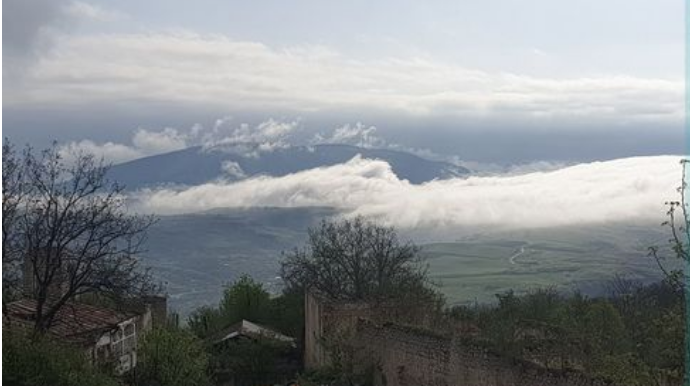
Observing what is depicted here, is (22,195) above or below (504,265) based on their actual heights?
above

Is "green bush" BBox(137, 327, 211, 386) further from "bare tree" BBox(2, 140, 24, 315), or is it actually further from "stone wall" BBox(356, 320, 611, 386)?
"bare tree" BBox(2, 140, 24, 315)

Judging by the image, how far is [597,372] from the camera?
16750mm

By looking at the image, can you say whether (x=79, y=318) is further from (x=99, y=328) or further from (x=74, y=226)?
(x=74, y=226)

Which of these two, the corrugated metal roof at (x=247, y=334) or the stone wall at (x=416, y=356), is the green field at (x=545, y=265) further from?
the stone wall at (x=416, y=356)

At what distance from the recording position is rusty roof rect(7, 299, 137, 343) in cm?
2222

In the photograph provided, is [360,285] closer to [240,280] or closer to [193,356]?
[240,280]

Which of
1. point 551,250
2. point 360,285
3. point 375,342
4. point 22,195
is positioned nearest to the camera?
point 22,195

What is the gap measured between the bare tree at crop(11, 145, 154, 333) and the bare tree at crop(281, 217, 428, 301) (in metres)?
20.6

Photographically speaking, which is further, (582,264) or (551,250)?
(551,250)

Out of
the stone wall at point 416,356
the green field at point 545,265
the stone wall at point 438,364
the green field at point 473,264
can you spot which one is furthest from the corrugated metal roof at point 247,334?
the green field at point 545,265

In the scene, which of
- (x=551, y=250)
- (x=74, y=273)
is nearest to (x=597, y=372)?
(x=74, y=273)

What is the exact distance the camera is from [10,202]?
1780 centimetres

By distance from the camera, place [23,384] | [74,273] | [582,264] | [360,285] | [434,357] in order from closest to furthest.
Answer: [23,384] < [74,273] < [434,357] < [360,285] < [582,264]

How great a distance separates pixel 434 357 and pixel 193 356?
7147 mm
